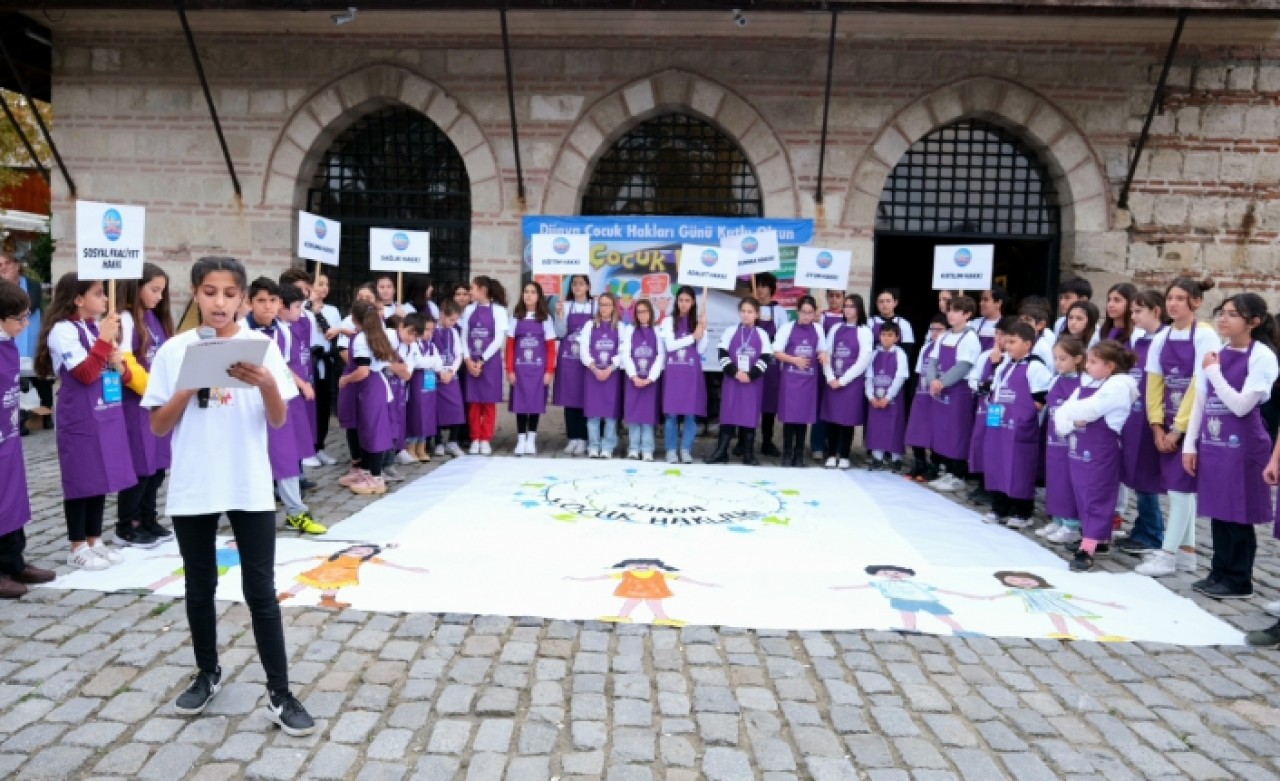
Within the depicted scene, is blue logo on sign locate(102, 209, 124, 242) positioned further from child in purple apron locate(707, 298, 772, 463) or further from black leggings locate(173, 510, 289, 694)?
child in purple apron locate(707, 298, 772, 463)

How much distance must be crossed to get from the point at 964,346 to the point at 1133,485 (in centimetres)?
233

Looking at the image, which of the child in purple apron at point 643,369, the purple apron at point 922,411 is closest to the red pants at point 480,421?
the child in purple apron at point 643,369

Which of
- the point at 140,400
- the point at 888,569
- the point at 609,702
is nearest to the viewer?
the point at 609,702

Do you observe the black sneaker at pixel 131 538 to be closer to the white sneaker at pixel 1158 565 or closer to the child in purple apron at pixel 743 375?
the child in purple apron at pixel 743 375

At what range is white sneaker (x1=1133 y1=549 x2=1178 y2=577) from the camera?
593 cm

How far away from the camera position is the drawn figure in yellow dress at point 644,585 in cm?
484

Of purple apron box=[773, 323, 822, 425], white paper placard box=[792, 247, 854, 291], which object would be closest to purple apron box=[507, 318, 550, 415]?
purple apron box=[773, 323, 822, 425]

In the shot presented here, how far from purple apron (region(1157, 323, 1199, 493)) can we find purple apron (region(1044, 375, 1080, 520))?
0.55 metres

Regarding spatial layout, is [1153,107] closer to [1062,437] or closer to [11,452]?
[1062,437]

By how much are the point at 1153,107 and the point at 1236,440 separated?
6.63m

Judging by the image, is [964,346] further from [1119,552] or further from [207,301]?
[207,301]

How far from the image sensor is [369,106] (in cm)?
1180

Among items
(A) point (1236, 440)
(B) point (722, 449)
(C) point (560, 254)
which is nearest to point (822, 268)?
(B) point (722, 449)

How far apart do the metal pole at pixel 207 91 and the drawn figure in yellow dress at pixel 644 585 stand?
8.43m
